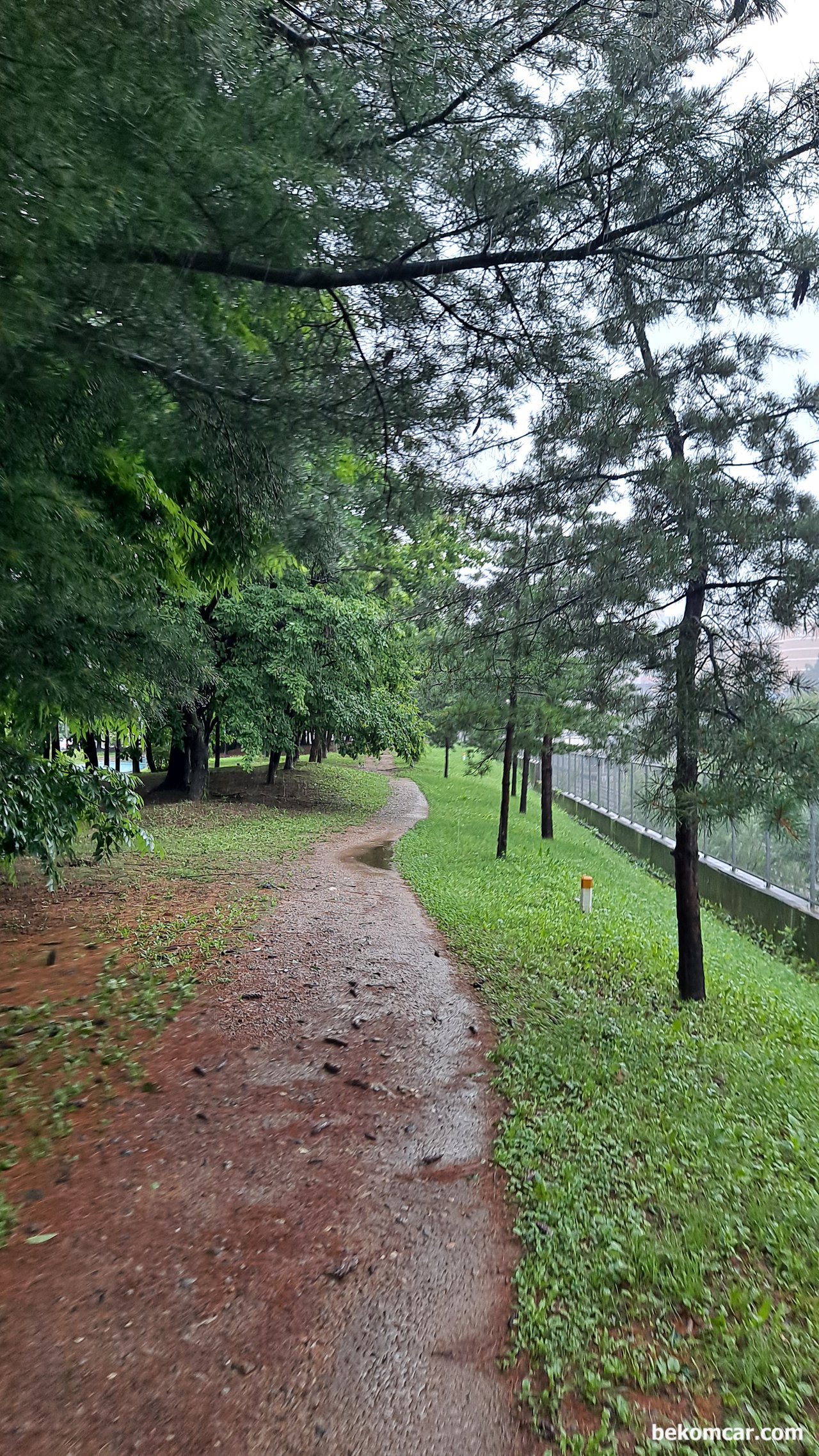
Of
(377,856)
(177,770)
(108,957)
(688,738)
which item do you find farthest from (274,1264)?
(177,770)

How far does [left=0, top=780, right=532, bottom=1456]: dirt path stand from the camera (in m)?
2.31

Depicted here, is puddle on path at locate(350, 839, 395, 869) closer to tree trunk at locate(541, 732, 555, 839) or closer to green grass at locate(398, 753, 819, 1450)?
tree trunk at locate(541, 732, 555, 839)

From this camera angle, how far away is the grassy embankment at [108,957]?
4262 mm

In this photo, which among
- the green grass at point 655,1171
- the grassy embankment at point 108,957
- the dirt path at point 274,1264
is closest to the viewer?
the dirt path at point 274,1264

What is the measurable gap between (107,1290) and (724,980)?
20.0 feet

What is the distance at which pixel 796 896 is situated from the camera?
33.1 feet

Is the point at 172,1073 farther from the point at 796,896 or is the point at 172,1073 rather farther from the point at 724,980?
the point at 796,896

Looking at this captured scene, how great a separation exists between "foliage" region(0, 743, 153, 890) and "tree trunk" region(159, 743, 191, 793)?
12863 millimetres

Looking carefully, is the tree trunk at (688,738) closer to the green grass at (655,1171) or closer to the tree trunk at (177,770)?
the green grass at (655,1171)

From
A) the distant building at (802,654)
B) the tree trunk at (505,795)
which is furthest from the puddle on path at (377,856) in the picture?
the distant building at (802,654)

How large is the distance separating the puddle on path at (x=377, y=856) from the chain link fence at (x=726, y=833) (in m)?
3.61

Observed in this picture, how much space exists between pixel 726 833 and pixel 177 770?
14866 millimetres

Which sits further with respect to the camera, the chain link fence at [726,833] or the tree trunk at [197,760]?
the tree trunk at [197,760]

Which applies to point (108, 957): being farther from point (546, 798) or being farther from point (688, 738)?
point (546, 798)
